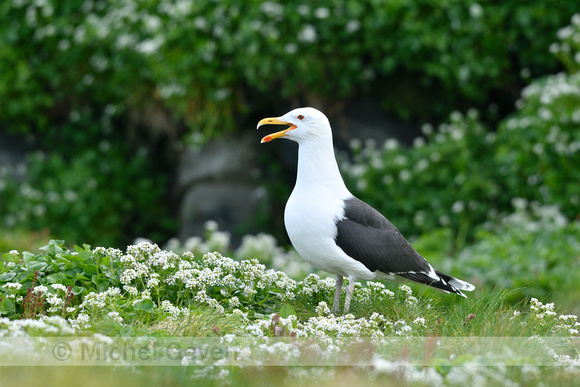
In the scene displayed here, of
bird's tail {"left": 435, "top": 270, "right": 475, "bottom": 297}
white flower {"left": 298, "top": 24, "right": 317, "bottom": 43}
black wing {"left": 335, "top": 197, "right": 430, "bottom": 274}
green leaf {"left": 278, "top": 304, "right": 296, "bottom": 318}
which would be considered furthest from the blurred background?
green leaf {"left": 278, "top": 304, "right": 296, "bottom": 318}

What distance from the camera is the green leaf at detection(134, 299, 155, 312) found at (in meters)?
3.35

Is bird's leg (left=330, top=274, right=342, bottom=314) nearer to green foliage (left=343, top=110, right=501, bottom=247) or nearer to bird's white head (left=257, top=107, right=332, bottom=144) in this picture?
bird's white head (left=257, top=107, right=332, bottom=144)

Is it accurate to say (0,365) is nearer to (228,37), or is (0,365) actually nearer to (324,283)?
(324,283)

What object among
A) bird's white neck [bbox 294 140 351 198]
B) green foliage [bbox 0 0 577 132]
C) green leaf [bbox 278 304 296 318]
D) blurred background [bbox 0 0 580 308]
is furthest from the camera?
green foliage [bbox 0 0 577 132]

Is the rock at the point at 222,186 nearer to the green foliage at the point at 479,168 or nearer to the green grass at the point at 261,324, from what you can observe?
the green foliage at the point at 479,168

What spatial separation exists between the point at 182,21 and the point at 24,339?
5.66m

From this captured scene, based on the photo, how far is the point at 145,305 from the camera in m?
3.37

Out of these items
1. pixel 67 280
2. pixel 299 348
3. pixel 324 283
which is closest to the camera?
pixel 299 348

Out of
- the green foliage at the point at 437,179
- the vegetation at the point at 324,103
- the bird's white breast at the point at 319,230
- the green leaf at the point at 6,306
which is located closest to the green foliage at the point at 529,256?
the vegetation at the point at 324,103

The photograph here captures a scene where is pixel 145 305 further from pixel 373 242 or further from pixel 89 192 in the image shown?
A: pixel 89 192

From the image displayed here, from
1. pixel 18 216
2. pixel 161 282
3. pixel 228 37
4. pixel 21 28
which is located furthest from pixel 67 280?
pixel 21 28

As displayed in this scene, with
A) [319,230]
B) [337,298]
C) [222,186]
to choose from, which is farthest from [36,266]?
[222,186]

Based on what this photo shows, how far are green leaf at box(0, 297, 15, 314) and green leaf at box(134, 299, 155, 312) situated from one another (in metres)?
0.54

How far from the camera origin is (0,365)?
2.73 m
